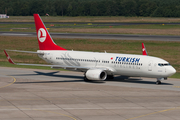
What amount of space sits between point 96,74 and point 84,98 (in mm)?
9790

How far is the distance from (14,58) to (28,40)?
30250 mm

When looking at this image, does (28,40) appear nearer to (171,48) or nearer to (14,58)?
(14,58)

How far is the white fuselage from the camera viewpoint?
4531 centimetres

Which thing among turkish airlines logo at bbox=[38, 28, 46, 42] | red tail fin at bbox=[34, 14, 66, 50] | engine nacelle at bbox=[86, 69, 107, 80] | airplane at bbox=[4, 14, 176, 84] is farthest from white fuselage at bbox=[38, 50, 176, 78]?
turkish airlines logo at bbox=[38, 28, 46, 42]

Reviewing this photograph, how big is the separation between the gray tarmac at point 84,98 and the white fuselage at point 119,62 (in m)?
1.97

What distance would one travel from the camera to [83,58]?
50.7m

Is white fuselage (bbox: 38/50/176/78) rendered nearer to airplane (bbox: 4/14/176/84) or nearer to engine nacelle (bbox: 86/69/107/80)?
airplane (bbox: 4/14/176/84)

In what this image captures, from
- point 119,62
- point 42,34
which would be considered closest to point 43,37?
point 42,34

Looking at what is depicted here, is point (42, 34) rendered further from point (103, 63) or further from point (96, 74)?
point (96, 74)

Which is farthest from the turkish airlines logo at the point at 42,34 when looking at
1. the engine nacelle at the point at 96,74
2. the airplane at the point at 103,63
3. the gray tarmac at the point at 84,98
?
the engine nacelle at the point at 96,74

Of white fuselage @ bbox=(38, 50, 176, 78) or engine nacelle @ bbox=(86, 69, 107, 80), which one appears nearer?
white fuselage @ bbox=(38, 50, 176, 78)

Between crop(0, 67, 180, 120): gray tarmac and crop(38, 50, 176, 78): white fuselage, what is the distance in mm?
1972

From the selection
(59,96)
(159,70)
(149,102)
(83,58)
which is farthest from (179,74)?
(59,96)

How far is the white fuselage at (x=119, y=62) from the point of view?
45.3 m
